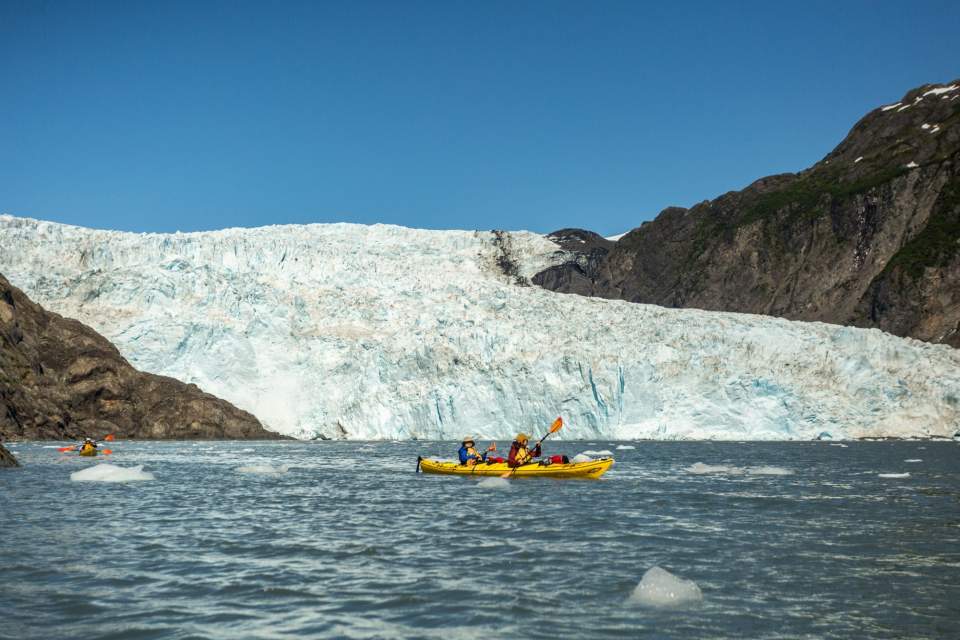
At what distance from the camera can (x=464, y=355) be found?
46.7 meters

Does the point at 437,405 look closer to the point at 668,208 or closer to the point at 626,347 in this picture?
the point at 626,347

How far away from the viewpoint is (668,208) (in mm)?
112500

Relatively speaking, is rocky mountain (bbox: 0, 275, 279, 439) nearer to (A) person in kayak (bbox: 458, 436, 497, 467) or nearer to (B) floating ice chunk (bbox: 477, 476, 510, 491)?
(A) person in kayak (bbox: 458, 436, 497, 467)

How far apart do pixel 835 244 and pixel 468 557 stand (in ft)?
280

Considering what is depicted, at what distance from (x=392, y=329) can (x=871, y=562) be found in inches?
1549

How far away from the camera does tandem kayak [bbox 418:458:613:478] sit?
942 inches

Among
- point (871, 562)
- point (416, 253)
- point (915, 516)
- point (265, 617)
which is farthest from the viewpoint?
point (416, 253)

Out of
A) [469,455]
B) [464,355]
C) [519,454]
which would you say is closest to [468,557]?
[519,454]

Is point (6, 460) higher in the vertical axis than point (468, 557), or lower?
higher

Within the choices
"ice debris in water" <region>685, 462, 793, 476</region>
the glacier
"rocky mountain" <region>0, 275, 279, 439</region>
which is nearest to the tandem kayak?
"ice debris in water" <region>685, 462, 793, 476</region>

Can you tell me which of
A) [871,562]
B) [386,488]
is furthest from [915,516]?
[386,488]

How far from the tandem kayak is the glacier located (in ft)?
65.0

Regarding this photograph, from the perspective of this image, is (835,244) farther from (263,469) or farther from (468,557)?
(468,557)

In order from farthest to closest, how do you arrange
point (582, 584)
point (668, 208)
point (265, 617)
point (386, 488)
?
point (668, 208), point (386, 488), point (582, 584), point (265, 617)
